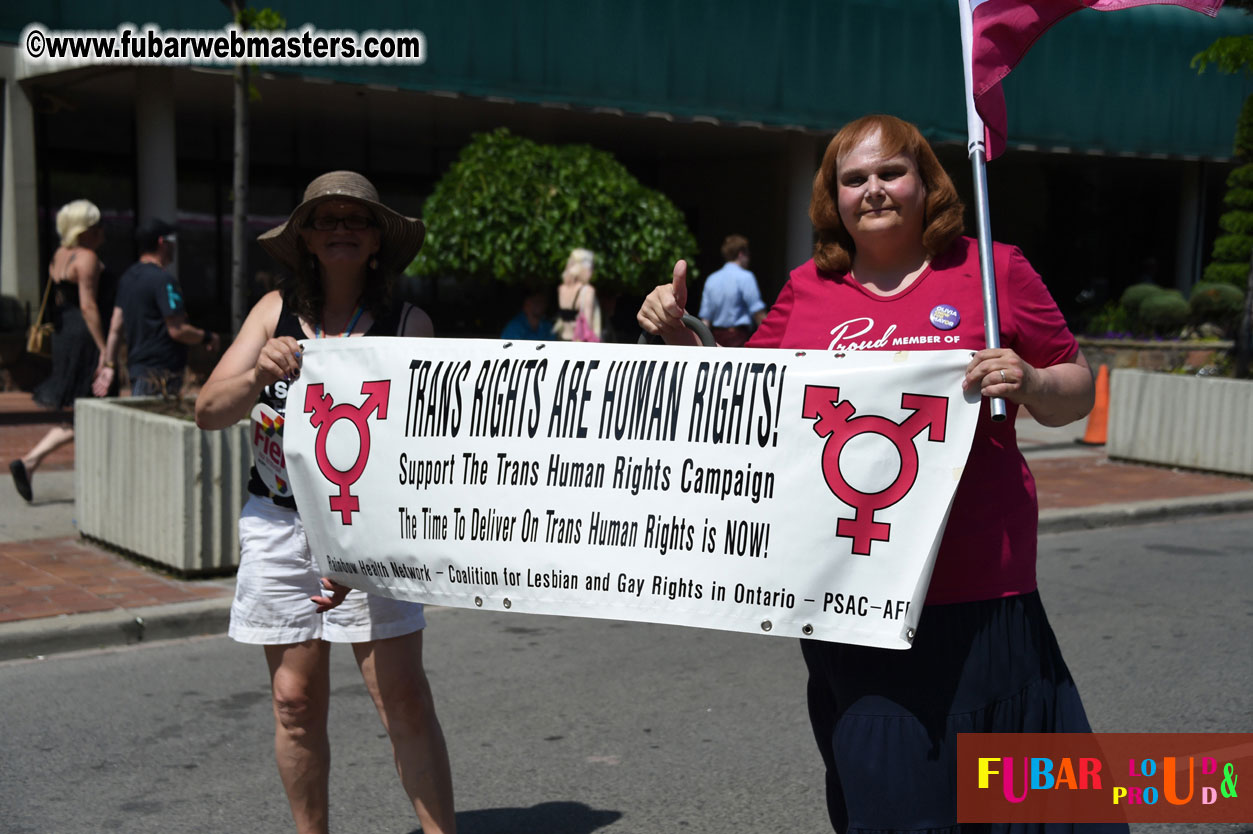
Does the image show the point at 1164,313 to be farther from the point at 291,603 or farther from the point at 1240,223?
the point at 291,603

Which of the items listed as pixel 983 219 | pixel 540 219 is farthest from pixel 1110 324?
pixel 983 219

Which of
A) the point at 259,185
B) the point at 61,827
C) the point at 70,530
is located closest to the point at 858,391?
the point at 61,827

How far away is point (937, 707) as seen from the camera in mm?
2543

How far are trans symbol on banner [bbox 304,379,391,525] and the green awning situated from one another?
12194mm

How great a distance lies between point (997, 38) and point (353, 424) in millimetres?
1772

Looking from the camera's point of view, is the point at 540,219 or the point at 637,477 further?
the point at 540,219

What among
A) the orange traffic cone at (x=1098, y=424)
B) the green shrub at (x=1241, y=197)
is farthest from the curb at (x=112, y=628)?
the green shrub at (x=1241, y=197)

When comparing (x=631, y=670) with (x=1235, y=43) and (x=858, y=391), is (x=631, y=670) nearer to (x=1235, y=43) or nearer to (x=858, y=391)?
(x=858, y=391)

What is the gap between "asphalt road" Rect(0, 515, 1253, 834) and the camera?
411 cm

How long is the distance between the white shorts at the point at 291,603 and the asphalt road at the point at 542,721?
984 mm

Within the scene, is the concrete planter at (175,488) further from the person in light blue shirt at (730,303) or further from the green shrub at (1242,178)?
the green shrub at (1242,178)

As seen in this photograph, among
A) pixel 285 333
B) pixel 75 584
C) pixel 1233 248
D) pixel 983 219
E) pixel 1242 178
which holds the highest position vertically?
pixel 1242 178

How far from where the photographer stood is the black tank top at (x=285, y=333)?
3355 millimetres

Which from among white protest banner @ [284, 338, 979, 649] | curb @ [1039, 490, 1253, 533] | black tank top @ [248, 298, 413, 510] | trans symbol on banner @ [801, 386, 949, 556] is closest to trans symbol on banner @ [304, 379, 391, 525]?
white protest banner @ [284, 338, 979, 649]
